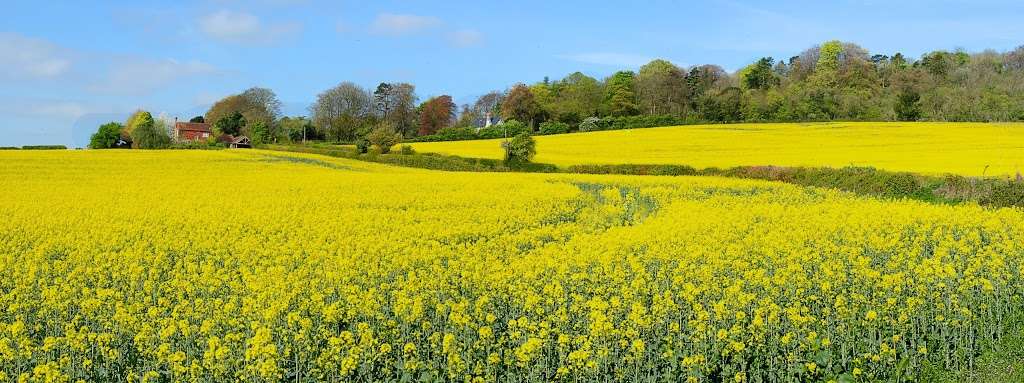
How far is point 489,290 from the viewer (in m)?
11.5

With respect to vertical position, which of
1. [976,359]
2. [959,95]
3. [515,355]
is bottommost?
[976,359]

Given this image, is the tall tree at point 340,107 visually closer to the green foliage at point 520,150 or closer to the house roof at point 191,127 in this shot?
the house roof at point 191,127

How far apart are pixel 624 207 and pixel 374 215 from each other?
8.02m

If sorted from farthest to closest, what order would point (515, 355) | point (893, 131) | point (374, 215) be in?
point (893, 131), point (374, 215), point (515, 355)

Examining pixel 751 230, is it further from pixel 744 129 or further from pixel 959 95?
pixel 959 95

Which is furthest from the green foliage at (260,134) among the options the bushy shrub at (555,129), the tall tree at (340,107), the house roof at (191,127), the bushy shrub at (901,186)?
the bushy shrub at (901,186)

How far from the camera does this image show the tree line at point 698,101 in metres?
82.9

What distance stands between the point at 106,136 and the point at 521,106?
43.7m

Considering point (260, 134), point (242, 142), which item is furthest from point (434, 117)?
point (242, 142)

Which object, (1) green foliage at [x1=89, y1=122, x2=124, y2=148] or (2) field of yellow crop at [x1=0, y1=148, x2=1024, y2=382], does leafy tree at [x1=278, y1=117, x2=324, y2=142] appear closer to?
(1) green foliage at [x1=89, y1=122, x2=124, y2=148]

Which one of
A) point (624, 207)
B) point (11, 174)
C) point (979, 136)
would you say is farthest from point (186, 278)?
point (979, 136)

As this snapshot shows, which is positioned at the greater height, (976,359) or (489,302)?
(489,302)

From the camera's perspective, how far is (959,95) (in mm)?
81938

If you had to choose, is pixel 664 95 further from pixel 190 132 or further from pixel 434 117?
pixel 190 132
